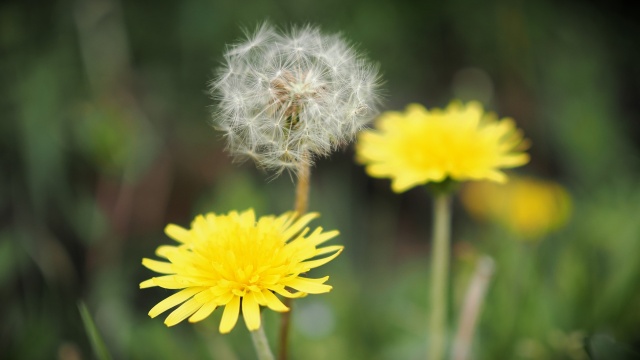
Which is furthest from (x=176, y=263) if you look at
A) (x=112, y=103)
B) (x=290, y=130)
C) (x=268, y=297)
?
(x=112, y=103)

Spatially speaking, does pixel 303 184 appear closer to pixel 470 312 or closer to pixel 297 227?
pixel 297 227

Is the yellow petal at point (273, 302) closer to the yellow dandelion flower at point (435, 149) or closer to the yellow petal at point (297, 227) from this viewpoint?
the yellow petal at point (297, 227)

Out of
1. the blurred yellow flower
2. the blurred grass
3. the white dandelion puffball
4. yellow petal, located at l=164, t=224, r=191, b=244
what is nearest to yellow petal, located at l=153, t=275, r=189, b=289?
yellow petal, located at l=164, t=224, r=191, b=244

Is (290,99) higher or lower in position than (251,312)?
higher

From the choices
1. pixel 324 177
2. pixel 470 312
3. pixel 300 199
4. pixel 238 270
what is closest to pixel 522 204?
pixel 324 177

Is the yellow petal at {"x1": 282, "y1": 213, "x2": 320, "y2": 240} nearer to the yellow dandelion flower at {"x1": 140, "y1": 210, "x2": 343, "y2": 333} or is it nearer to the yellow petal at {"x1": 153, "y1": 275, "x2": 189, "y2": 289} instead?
the yellow dandelion flower at {"x1": 140, "y1": 210, "x2": 343, "y2": 333}

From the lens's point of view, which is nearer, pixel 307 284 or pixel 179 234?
pixel 307 284

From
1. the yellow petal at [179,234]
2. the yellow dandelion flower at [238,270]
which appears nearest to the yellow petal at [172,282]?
the yellow dandelion flower at [238,270]

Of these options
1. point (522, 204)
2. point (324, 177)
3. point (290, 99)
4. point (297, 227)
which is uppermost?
point (324, 177)
